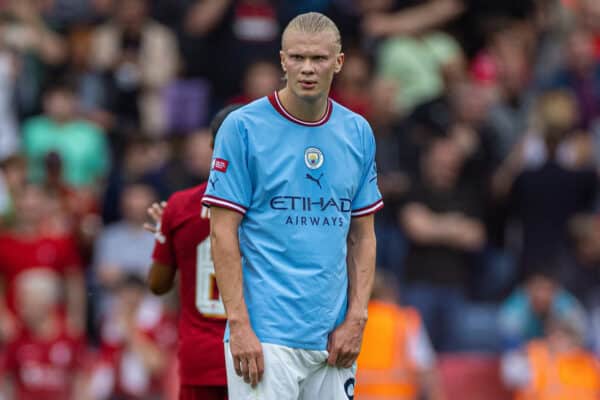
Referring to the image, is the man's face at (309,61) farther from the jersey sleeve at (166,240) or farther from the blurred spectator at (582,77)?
the blurred spectator at (582,77)

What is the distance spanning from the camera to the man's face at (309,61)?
5742mm

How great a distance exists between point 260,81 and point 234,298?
28.2 ft

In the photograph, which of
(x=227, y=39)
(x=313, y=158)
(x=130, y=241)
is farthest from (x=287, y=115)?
(x=227, y=39)

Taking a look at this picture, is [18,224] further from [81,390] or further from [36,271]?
[81,390]

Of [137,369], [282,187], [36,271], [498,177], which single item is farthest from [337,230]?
[498,177]

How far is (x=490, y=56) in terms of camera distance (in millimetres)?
16516

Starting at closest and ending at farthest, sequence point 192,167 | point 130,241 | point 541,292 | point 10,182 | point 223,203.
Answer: point 223,203, point 541,292, point 130,241, point 10,182, point 192,167

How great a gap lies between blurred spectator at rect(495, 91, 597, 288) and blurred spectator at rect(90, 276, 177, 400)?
154 inches

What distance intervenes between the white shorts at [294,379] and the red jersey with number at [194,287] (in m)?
0.98

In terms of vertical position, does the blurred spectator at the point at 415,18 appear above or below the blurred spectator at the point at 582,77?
above

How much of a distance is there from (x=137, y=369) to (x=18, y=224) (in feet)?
7.23

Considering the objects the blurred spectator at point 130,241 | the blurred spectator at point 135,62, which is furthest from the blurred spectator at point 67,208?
the blurred spectator at point 135,62

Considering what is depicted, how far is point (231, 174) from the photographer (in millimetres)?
5781

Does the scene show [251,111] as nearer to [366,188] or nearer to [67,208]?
[366,188]
